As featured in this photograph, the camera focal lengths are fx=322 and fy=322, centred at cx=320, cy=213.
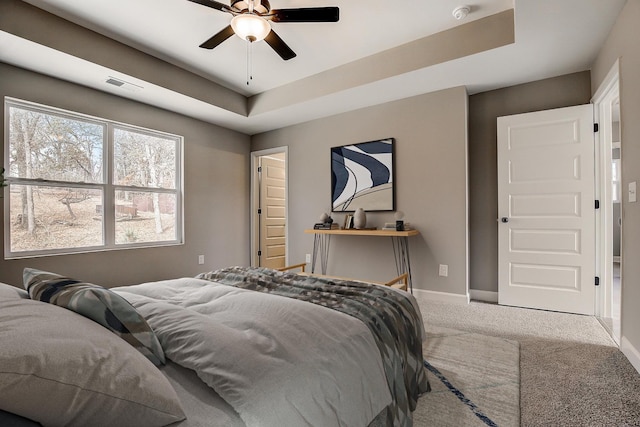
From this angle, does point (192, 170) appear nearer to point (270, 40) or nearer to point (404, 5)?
point (270, 40)

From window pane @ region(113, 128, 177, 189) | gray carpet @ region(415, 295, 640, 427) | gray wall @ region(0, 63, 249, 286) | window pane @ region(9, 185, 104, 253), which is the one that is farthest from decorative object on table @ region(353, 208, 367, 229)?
window pane @ region(9, 185, 104, 253)

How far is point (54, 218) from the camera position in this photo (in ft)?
10.7

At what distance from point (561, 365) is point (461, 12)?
2.74 metres

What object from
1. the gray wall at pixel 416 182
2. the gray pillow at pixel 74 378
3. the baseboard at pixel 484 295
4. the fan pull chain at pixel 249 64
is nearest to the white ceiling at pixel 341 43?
the fan pull chain at pixel 249 64

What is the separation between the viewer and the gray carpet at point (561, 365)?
1.60m

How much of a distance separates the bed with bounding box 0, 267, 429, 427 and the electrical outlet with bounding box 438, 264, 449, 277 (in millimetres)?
2161

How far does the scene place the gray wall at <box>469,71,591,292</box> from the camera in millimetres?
3535

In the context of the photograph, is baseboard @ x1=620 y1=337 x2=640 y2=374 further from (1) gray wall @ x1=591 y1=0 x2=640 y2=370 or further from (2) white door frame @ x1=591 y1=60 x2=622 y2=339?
(2) white door frame @ x1=591 y1=60 x2=622 y2=339

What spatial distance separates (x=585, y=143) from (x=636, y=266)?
5.06 ft

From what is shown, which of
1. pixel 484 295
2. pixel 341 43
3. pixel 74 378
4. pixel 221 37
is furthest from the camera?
pixel 484 295

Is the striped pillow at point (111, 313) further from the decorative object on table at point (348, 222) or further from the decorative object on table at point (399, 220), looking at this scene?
the decorative object on table at point (348, 222)

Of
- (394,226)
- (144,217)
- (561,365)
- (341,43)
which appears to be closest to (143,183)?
(144,217)

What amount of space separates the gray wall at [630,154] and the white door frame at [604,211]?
802 mm

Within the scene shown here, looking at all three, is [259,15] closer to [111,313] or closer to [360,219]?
[111,313]
